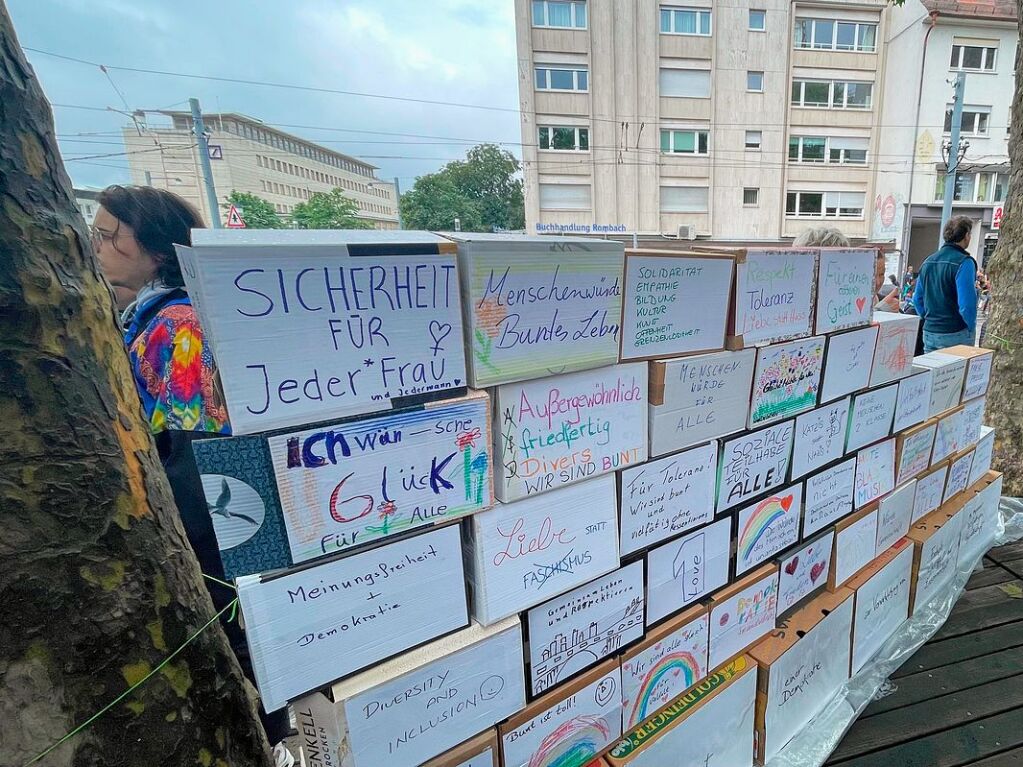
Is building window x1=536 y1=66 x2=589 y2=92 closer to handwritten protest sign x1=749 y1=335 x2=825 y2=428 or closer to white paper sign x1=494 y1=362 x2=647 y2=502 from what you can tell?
handwritten protest sign x1=749 y1=335 x2=825 y2=428

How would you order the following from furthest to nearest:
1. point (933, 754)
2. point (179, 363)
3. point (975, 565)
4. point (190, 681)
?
point (975, 565) → point (933, 754) → point (179, 363) → point (190, 681)

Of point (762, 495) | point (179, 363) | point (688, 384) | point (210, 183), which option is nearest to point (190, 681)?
point (179, 363)

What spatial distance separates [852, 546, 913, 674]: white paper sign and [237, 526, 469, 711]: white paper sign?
5.89 feet

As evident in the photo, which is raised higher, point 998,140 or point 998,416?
point 998,140

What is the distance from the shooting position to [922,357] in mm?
2244

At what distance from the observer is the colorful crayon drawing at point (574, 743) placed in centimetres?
117

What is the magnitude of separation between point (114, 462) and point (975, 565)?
3.61 meters

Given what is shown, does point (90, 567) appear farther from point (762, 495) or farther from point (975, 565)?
point (975, 565)

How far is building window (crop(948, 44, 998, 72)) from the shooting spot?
1489 centimetres

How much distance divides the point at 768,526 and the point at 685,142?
694 inches

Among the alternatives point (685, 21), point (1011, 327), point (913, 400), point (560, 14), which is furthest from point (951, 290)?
point (685, 21)

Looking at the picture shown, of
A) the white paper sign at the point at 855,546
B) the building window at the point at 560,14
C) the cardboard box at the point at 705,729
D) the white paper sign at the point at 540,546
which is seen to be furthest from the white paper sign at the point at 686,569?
the building window at the point at 560,14

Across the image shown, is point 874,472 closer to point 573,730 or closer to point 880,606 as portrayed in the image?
point 880,606

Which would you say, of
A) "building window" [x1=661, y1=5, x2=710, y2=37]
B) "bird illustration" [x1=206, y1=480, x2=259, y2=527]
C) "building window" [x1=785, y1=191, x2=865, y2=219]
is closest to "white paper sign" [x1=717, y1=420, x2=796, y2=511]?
"bird illustration" [x1=206, y1=480, x2=259, y2=527]
